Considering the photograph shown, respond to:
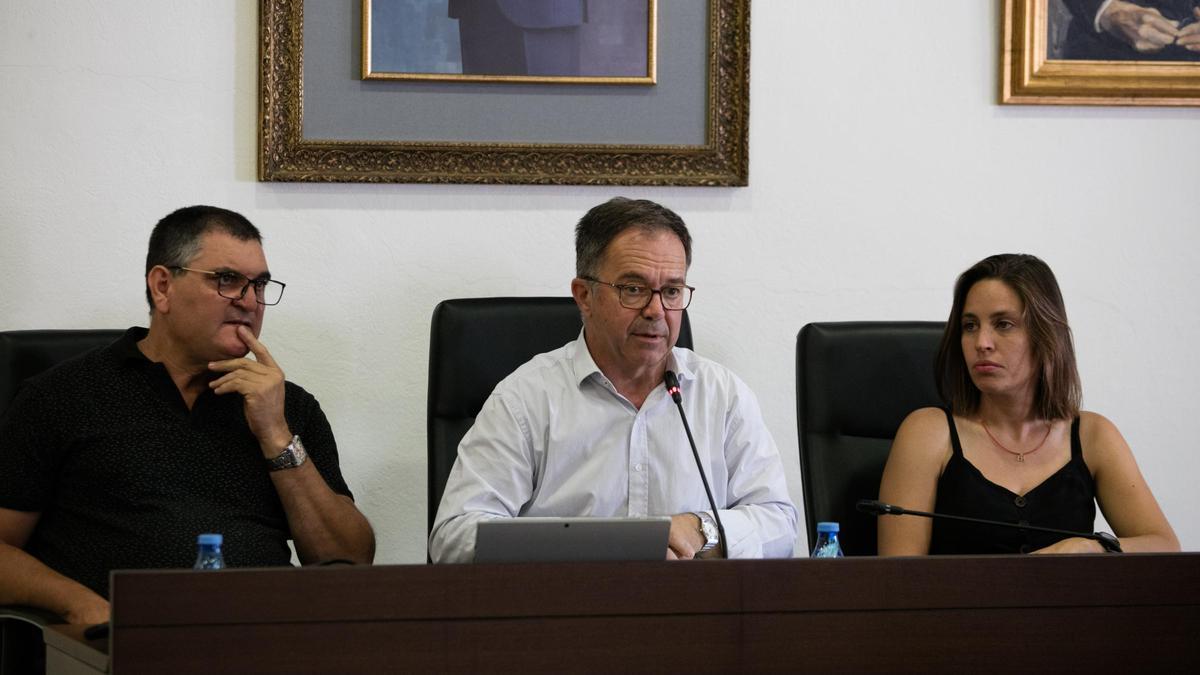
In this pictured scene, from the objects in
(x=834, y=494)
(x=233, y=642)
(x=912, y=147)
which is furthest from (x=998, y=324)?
(x=233, y=642)

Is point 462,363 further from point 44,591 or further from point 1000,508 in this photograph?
point 1000,508

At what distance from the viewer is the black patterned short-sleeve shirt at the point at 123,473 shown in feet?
6.83

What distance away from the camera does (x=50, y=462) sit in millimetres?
2092

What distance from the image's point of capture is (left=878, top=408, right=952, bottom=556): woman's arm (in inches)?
86.8

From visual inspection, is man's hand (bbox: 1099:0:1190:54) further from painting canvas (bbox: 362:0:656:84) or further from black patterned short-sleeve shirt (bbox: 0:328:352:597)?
black patterned short-sleeve shirt (bbox: 0:328:352:597)

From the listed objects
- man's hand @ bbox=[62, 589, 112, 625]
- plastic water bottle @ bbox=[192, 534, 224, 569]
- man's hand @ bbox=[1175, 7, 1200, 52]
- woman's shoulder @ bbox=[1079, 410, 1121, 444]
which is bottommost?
man's hand @ bbox=[62, 589, 112, 625]

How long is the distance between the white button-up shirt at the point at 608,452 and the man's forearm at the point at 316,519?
224 mm

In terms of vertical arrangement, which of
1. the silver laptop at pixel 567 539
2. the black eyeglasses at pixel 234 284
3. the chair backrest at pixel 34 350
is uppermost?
the black eyeglasses at pixel 234 284

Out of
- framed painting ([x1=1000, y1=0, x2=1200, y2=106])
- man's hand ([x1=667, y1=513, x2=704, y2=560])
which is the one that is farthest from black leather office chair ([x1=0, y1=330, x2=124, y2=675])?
framed painting ([x1=1000, y1=0, x2=1200, y2=106])

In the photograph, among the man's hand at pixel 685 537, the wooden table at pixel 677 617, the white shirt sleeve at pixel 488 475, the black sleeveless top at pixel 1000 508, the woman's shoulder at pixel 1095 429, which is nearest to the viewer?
the wooden table at pixel 677 617

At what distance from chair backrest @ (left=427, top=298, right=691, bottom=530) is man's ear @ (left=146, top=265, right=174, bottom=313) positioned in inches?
17.9

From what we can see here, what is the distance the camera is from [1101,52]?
2.76 metres

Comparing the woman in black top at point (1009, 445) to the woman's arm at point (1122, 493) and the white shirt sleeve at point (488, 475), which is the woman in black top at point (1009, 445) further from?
the white shirt sleeve at point (488, 475)

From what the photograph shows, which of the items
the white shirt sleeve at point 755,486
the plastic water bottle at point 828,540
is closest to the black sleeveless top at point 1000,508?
the white shirt sleeve at point 755,486
